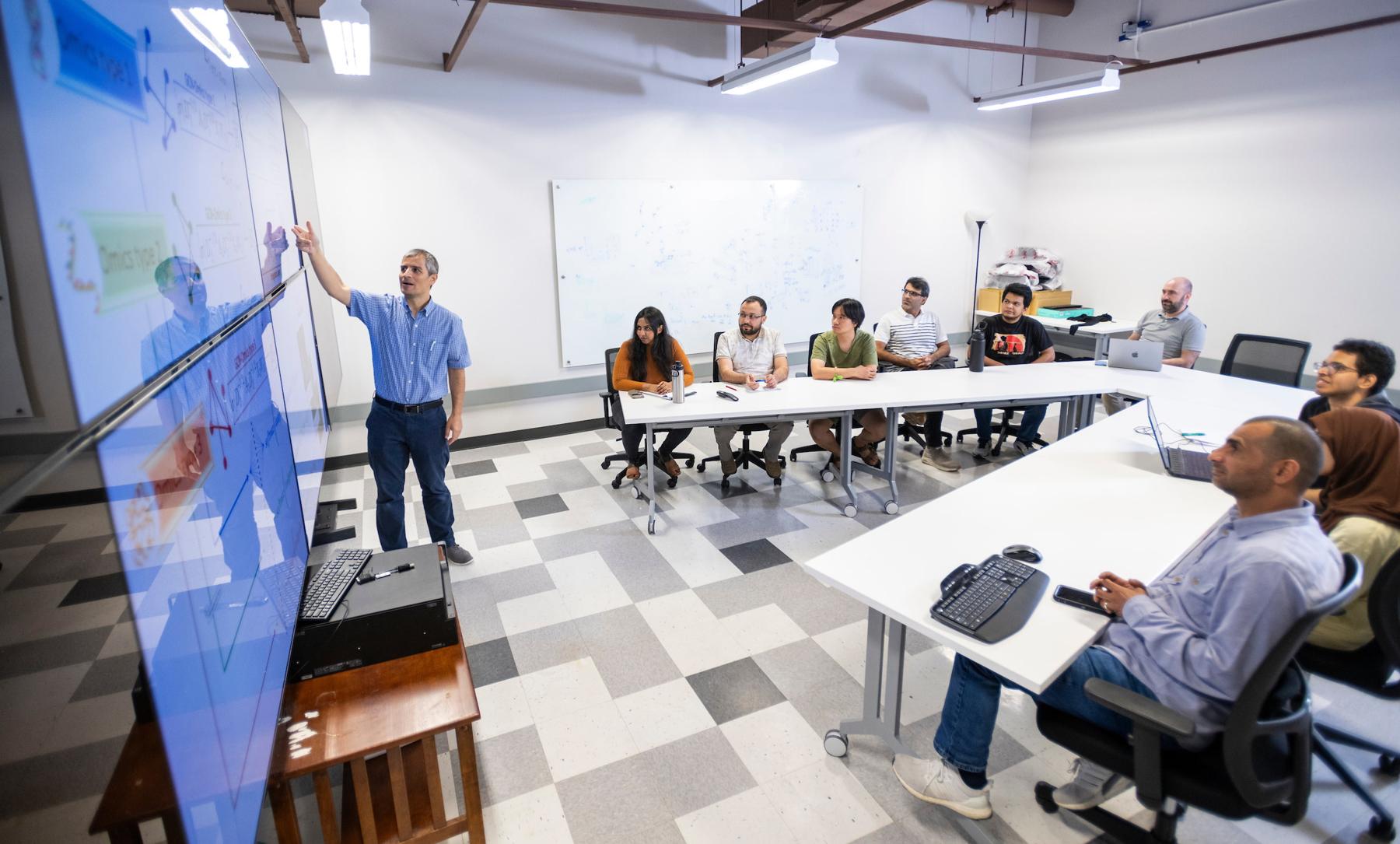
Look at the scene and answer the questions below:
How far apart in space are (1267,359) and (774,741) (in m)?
4.19

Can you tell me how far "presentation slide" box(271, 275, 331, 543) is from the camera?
2.18 m

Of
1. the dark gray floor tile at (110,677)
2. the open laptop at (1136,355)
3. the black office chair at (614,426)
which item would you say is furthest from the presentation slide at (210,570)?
the open laptop at (1136,355)

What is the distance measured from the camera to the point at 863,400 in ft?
13.3

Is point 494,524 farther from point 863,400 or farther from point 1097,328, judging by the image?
point 1097,328

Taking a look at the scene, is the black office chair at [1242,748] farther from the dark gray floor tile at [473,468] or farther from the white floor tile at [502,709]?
the dark gray floor tile at [473,468]

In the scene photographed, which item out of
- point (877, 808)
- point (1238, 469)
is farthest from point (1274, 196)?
point (877, 808)

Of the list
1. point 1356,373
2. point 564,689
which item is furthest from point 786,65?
point 564,689

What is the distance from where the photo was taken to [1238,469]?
5.49 ft

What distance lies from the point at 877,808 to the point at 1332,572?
1.32 m

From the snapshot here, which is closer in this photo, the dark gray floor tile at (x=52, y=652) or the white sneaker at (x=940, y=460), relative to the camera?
the dark gray floor tile at (x=52, y=652)

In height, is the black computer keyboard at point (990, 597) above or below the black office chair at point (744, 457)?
above

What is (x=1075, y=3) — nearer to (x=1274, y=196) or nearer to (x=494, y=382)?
(x=1274, y=196)

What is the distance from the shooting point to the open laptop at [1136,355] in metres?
4.53

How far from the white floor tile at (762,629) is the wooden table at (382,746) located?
4.32ft
